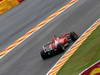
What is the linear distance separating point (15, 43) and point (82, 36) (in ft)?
22.8

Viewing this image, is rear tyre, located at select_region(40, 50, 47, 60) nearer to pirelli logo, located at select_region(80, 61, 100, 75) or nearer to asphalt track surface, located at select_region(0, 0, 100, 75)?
asphalt track surface, located at select_region(0, 0, 100, 75)

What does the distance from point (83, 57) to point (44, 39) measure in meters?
7.56

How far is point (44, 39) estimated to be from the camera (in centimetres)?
2875

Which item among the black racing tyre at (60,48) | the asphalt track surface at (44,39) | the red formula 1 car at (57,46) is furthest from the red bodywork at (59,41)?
the asphalt track surface at (44,39)

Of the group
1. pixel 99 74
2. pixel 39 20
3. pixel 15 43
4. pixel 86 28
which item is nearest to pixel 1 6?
pixel 39 20

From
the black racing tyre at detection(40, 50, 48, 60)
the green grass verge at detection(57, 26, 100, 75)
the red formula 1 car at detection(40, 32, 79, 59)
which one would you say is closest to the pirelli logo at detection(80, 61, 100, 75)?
the green grass verge at detection(57, 26, 100, 75)

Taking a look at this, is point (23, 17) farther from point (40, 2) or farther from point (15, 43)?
point (15, 43)

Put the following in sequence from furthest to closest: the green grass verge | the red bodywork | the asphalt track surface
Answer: the red bodywork → the asphalt track surface → the green grass verge

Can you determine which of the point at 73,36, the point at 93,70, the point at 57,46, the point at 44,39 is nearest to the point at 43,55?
the point at 57,46

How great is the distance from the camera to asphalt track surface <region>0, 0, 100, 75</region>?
24.6 m

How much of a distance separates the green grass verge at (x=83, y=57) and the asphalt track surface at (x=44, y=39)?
1913mm

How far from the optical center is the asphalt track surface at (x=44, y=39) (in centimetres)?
2463

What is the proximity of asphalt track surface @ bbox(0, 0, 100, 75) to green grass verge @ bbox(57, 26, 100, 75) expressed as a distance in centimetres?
191

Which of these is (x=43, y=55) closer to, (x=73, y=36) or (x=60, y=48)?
(x=60, y=48)
